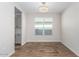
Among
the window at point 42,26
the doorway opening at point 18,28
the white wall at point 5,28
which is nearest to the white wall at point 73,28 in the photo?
the white wall at point 5,28

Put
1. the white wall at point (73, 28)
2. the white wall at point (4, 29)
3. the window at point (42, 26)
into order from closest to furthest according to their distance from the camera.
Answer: the white wall at point (4, 29)
the white wall at point (73, 28)
the window at point (42, 26)

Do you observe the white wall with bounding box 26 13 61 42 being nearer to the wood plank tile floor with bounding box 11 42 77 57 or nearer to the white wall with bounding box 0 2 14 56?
the wood plank tile floor with bounding box 11 42 77 57

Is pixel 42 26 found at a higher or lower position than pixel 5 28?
higher

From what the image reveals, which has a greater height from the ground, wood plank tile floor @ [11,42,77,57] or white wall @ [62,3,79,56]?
white wall @ [62,3,79,56]

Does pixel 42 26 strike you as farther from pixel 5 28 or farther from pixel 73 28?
pixel 5 28

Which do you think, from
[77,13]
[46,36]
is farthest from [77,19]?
[46,36]

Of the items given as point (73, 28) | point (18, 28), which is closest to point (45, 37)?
point (18, 28)

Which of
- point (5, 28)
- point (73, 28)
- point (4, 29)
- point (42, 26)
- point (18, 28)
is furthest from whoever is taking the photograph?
point (42, 26)

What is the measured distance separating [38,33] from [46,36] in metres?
0.47

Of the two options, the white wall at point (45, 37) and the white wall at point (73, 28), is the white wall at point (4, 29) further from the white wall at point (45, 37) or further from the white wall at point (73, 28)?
the white wall at point (45, 37)

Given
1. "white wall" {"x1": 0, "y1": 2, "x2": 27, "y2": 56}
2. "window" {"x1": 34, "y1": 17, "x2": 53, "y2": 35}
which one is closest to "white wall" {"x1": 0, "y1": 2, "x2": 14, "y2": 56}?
"white wall" {"x1": 0, "y1": 2, "x2": 27, "y2": 56}

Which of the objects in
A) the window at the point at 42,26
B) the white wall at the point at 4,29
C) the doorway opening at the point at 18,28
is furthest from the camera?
the window at the point at 42,26

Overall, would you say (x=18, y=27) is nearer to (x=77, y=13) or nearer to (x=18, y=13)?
(x=18, y=13)

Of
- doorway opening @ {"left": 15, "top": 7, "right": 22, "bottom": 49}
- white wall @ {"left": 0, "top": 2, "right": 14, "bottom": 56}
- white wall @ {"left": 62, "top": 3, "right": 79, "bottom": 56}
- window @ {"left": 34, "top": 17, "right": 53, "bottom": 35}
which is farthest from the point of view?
window @ {"left": 34, "top": 17, "right": 53, "bottom": 35}
